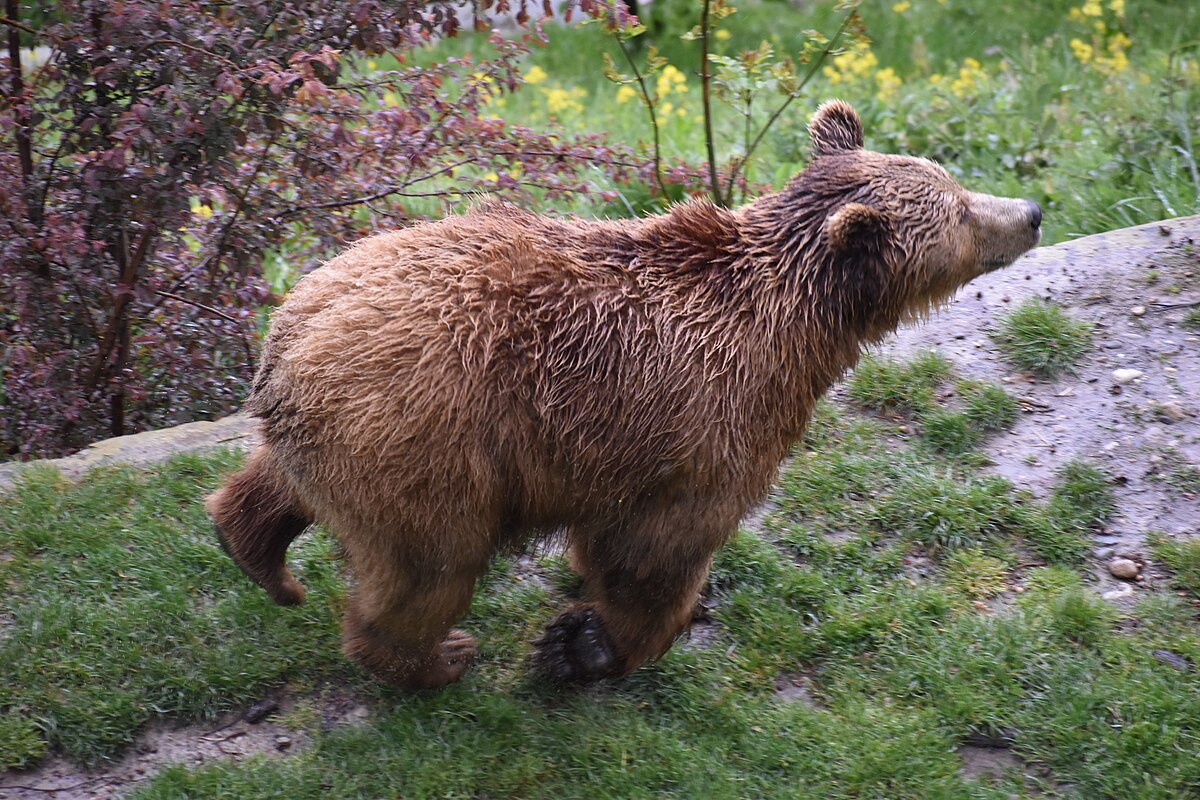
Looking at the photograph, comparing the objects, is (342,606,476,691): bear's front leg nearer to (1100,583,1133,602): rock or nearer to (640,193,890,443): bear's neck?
(640,193,890,443): bear's neck

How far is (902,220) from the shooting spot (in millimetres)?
4289

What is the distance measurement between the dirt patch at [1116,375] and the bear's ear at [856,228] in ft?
4.31

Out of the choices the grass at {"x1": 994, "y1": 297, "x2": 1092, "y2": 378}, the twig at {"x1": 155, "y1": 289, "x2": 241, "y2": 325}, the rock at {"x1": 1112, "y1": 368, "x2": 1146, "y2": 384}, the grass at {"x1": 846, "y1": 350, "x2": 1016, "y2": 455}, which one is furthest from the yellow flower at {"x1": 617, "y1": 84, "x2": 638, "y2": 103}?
the rock at {"x1": 1112, "y1": 368, "x2": 1146, "y2": 384}

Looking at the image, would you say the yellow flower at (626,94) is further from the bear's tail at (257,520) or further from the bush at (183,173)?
the bear's tail at (257,520)

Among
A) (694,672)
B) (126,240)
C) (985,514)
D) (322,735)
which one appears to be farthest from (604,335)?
(126,240)

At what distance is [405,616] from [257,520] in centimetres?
84

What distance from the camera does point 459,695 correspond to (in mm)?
4418

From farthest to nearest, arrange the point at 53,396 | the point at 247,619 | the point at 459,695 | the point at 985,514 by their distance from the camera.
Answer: the point at 53,396, the point at 985,514, the point at 247,619, the point at 459,695

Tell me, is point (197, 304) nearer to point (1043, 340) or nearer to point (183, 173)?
point (183, 173)

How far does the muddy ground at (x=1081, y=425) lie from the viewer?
4.22 metres

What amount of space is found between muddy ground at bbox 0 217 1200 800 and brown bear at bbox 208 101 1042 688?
30.1 inches

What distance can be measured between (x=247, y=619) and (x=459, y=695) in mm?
965

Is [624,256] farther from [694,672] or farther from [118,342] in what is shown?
[118,342]

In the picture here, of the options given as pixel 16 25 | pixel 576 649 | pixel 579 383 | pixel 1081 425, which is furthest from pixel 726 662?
pixel 16 25
